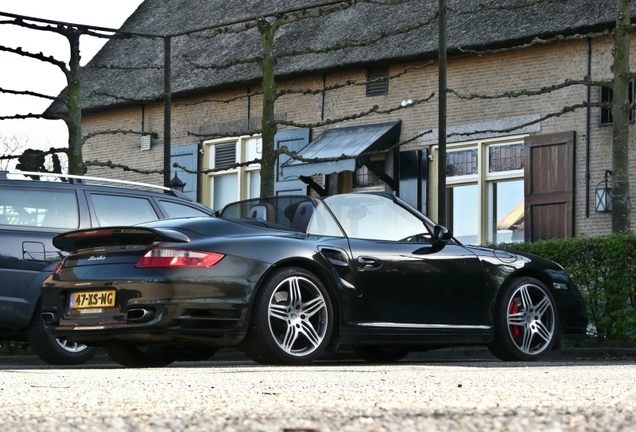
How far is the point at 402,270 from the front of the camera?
31.8ft

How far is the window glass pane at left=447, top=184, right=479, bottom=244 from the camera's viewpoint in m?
23.7

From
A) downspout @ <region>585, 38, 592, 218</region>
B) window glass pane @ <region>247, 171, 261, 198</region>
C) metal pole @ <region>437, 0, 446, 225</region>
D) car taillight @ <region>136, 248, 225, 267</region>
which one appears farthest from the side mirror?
window glass pane @ <region>247, 171, 261, 198</region>

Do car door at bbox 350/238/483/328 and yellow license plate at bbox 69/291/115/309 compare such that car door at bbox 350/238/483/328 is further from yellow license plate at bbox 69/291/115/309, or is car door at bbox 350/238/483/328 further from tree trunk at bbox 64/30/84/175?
tree trunk at bbox 64/30/84/175

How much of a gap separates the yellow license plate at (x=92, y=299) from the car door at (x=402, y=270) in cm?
177

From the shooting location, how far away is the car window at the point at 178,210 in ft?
37.8

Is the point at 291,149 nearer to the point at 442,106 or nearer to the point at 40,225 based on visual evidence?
the point at 442,106

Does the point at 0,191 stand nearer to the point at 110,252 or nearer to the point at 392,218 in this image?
the point at 110,252

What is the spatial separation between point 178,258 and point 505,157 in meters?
15.4

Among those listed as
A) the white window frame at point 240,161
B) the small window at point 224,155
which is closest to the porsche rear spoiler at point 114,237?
the white window frame at point 240,161

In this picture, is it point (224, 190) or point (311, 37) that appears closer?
point (311, 37)

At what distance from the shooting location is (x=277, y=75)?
2698 cm

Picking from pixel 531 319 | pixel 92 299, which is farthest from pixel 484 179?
pixel 92 299

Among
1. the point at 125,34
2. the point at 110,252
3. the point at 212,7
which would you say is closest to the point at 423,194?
the point at 125,34

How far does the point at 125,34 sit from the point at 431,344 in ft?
43.5
